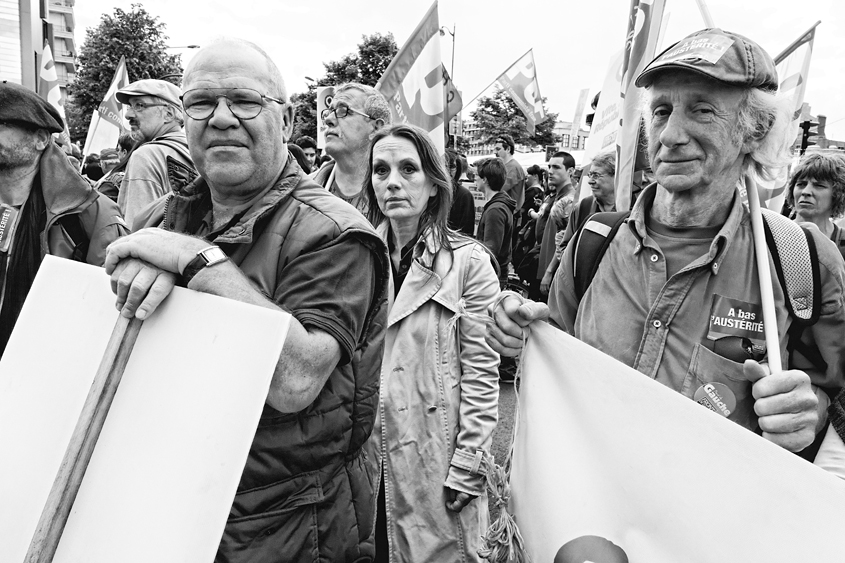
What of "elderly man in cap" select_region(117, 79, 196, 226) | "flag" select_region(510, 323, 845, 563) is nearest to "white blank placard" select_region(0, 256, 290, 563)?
"flag" select_region(510, 323, 845, 563)

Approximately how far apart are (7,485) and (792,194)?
16.1 ft

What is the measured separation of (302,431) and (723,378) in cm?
100

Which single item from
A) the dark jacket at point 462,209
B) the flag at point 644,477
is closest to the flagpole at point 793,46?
the dark jacket at point 462,209

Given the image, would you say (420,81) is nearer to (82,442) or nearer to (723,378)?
(723,378)

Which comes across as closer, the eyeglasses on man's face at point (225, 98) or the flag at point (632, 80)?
the eyeglasses on man's face at point (225, 98)

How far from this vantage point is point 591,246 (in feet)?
5.86

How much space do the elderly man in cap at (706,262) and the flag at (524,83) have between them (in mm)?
10872

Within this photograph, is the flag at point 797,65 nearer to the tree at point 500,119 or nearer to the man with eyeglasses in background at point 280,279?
the man with eyeglasses in background at point 280,279

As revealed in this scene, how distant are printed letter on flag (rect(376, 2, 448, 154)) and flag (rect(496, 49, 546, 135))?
290 inches

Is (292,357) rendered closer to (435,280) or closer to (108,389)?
(108,389)

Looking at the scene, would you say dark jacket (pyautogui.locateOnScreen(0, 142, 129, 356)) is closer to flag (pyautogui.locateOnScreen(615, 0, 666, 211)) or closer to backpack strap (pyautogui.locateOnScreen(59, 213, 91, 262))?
backpack strap (pyautogui.locateOnScreen(59, 213, 91, 262))

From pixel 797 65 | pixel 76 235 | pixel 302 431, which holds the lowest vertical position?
pixel 302 431

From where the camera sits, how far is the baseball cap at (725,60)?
1.48 m

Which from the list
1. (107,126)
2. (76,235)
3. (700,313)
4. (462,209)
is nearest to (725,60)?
(700,313)
